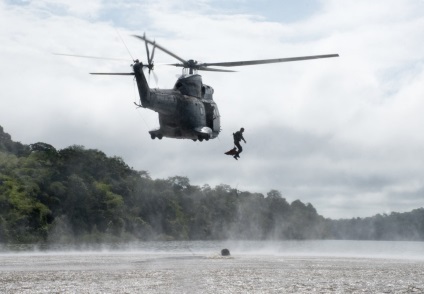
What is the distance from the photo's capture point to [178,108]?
189 feet

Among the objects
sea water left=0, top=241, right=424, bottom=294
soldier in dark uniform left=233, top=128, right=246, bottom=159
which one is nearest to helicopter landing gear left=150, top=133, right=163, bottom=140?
soldier in dark uniform left=233, top=128, right=246, bottom=159

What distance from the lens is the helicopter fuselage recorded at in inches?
2180

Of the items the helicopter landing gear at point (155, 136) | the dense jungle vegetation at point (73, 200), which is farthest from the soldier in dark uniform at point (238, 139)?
the dense jungle vegetation at point (73, 200)

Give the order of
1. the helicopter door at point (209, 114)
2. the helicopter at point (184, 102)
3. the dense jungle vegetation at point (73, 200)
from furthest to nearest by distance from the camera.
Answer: the dense jungle vegetation at point (73, 200)
the helicopter door at point (209, 114)
the helicopter at point (184, 102)

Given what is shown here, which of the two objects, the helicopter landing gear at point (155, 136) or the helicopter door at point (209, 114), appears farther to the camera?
the helicopter door at point (209, 114)

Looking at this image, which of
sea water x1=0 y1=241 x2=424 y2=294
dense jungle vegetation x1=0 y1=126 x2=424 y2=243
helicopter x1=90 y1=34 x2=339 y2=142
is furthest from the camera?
dense jungle vegetation x1=0 y1=126 x2=424 y2=243

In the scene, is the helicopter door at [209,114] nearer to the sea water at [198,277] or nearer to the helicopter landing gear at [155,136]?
the helicopter landing gear at [155,136]

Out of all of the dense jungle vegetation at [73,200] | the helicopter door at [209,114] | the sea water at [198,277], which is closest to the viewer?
the sea water at [198,277]

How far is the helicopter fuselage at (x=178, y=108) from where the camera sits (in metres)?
55.4

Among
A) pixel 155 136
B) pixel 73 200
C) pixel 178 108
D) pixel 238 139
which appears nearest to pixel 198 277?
pixel 238 139

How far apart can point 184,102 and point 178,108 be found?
83 centimetres

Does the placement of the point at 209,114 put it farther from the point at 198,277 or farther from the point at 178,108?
the point at 198,277

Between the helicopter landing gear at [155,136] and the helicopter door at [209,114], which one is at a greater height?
the helicopter door at [209,114]

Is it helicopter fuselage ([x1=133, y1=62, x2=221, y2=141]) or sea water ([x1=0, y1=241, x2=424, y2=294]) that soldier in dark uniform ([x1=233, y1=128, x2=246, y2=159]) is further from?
sea water ([x1=0, y1=241, x2=424, y2=294])
